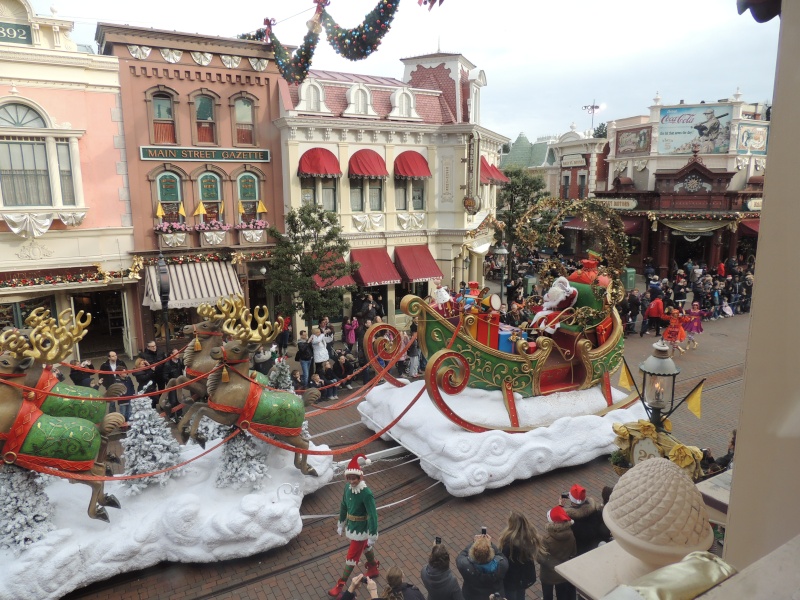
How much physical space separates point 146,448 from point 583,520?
17.8 ft

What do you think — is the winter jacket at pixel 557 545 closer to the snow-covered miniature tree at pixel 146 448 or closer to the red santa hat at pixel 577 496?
the red santa hat at pixel 577 496

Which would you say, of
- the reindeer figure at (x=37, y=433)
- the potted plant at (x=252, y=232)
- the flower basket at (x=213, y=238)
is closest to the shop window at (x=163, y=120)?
the flower basket at (x=213, y=238)

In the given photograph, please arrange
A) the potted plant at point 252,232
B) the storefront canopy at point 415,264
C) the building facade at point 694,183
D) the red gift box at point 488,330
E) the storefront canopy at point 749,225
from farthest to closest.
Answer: the building facade at point 694,183 < the storefront canopy at point 749,225 < the storefront canopy at point 415,264 < the potted plant at point 252,232 < the red gift box at point 488,330

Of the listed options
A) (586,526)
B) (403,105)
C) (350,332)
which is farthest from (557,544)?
(403,105)

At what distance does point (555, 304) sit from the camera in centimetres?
1083

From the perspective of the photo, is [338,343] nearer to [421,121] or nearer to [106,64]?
[421,121]

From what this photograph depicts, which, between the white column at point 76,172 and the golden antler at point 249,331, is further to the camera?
the white column at point 76,172

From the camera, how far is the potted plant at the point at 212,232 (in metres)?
17.0

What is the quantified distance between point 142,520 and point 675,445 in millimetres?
6278

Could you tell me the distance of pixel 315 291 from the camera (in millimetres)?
15594

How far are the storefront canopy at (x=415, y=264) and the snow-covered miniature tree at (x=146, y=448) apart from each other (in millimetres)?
12958

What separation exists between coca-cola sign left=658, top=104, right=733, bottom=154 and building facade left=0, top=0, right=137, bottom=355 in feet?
90.4

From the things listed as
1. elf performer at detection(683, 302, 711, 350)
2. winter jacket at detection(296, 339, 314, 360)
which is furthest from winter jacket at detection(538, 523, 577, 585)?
elf performer at detection(683, 302, 711, 350)

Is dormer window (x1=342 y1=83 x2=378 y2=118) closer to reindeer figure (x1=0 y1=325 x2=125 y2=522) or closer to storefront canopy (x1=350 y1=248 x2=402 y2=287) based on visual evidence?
storefront canopy (x1=350 y1=248 x2=402 y2=287)
